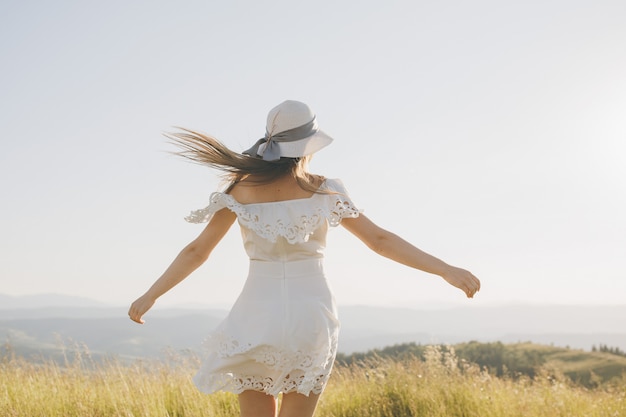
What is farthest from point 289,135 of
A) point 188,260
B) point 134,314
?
point 134,314

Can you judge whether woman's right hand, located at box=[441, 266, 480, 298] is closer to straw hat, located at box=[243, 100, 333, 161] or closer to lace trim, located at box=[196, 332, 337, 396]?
lace trim, located at box=[196, 332, 337, 396]

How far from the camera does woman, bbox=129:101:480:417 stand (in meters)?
3.21

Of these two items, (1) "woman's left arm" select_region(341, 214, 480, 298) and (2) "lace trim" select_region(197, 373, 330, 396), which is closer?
(2) "lace trim" select_region(197, 373, 330, 396)

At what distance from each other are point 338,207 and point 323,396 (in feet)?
13.7

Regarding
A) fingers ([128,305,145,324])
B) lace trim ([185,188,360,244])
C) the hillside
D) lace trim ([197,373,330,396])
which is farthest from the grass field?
the hillside

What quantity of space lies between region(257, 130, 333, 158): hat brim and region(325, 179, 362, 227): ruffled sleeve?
0.68 feet

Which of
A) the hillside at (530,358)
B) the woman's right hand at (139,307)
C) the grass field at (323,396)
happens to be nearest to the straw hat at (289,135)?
the woman's right hand at (139,307)

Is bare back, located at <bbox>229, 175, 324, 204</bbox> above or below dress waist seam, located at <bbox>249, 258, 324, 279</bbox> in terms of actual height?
above

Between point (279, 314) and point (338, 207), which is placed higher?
point (338, 207)

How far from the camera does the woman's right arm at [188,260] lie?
11.4 ft

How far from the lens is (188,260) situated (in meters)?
3.48

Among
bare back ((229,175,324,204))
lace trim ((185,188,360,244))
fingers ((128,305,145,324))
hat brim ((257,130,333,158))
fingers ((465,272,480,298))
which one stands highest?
hat brim ((257,130,333,158))

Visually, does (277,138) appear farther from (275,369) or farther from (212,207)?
(275,369)

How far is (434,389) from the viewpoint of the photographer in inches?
271
